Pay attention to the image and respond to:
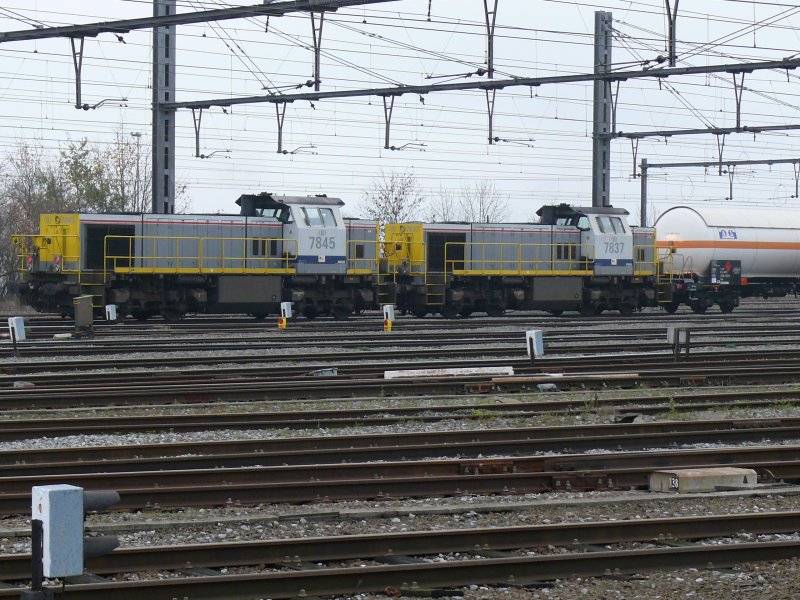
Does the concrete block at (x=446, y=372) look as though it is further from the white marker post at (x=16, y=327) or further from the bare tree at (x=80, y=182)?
the bare tree at (x=80, y=182)

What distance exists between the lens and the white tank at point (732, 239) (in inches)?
1569

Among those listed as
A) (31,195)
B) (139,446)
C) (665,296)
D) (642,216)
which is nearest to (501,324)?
(665,296)

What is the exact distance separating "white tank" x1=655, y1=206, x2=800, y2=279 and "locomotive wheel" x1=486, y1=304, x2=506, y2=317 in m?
6.87

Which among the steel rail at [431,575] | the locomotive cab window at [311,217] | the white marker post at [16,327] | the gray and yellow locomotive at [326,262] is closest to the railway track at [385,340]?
the white marker post at [16,327]

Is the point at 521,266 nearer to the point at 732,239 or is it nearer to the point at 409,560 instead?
the point at 732,239

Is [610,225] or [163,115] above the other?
[163,115]

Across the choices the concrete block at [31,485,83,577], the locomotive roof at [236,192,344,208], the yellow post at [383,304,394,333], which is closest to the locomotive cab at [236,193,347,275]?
the locomotive roof at [236,192,344,208]

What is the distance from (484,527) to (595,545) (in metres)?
0.82

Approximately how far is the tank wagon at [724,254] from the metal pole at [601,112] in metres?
3.61

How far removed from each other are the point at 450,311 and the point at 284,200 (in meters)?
6.23

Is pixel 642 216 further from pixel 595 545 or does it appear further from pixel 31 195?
pixel 595 545

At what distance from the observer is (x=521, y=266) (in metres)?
34.6

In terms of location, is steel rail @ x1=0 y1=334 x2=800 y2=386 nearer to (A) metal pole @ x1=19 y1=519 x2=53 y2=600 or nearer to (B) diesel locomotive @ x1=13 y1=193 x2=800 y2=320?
(B) diesel locomotive @ x1=13 y1=193 x2=800 y2=320

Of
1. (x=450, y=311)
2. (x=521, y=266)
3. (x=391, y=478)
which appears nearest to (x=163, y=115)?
(x=450, y=311)
